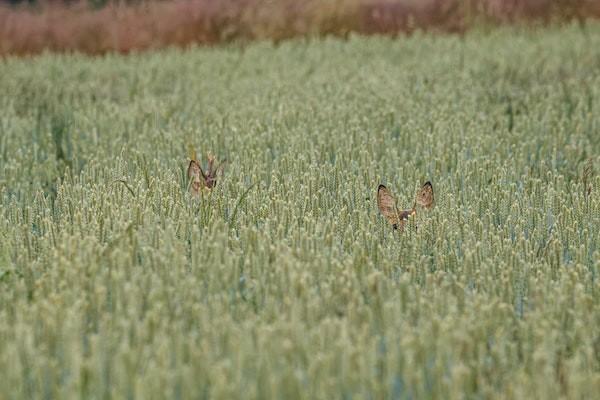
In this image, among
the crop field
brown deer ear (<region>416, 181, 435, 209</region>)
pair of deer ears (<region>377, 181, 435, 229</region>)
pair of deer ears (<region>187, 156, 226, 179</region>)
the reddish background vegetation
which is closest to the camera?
the crop field

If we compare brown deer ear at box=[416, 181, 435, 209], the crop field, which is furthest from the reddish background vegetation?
brown deer ear at box=[416, 181, 435, 209]

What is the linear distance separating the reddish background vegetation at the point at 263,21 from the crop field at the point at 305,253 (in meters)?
3.83

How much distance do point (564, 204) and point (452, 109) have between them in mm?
1733

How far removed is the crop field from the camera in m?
1.67

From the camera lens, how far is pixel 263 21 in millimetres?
8625

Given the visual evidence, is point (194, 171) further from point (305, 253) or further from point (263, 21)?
point (263, 21)

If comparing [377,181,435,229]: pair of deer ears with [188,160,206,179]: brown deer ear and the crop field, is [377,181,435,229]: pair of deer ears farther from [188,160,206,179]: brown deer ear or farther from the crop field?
[188,160,206,179]: brown deer ear

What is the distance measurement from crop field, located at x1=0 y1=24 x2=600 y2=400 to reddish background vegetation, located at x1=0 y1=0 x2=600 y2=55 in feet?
12.6

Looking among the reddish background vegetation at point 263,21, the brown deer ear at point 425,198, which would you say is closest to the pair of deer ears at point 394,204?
the brown deer ear at point 425,198

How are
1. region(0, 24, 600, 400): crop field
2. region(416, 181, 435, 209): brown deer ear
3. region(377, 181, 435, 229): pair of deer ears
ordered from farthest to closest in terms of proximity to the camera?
1. region(416, 181, 435, 209): brown deer ear
2. region(377, 181, 435, 229): pair of deer ears
3. region(0, 24, 600, 400): crop field

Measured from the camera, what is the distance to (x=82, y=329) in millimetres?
1881

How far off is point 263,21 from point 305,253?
6630mm

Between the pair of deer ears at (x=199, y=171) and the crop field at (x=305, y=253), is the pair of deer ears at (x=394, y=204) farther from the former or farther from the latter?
the pair of deer ears at (x=199, y=171)

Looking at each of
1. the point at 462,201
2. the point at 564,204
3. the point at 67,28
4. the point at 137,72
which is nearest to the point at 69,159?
the point at 462,201
